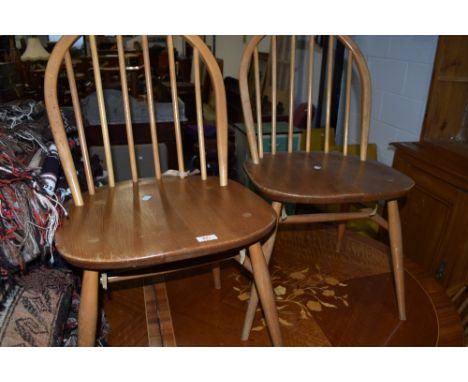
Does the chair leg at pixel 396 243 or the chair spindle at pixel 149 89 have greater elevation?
the chair spindle at pixel 149 89

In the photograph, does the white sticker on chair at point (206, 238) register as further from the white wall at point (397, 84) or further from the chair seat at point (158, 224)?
the white wall at point (397, 84)

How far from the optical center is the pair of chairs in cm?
65

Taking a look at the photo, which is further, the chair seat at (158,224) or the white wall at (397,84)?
the white wall at (397,84)

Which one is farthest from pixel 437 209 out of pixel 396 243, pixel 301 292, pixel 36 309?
pixel 36 309

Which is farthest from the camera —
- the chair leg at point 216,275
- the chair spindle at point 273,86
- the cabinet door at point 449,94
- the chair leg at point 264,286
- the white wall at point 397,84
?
the white wall at point 397,84

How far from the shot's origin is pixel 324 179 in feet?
3.06

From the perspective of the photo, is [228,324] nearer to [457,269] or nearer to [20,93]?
[457,269]

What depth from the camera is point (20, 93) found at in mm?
2422

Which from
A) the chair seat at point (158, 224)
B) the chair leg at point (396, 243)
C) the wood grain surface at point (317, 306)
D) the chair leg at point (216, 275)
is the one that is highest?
the chair seat at point (158, 224)

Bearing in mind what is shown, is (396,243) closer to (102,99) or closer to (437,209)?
(437,209)

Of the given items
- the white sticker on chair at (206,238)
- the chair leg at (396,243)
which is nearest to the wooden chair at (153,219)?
the white sticker on chair at (206,238)

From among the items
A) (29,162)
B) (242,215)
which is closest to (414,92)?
(242,215)

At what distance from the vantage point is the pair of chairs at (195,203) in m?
0.65

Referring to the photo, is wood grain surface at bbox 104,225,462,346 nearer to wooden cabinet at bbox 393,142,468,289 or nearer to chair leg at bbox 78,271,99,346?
wooden cabinet at bbox 393,142,468,289
